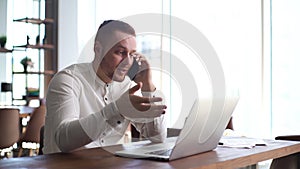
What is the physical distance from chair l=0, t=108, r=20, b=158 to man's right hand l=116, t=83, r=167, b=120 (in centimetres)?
329

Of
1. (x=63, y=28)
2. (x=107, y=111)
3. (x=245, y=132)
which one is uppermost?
(x=63, y=28)

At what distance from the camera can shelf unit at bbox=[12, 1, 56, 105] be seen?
22.1ft

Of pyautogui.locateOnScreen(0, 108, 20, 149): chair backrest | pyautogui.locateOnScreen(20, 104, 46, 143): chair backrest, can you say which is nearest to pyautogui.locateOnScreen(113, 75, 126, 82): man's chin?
pyautogui.locateOnScreen(0, 108, 20, 149): chair backrest

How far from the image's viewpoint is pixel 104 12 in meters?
6.86

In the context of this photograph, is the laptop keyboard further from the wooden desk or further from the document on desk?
the document on desk

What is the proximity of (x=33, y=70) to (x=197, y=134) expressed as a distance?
576cm

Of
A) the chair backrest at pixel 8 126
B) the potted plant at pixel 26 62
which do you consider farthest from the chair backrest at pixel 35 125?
the potted plant at pixel 26 62

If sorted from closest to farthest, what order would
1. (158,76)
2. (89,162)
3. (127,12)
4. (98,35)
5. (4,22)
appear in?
1. (89,162)
2. (98,35)
3. (158,76)
4. (127,12)
5. (4,22)

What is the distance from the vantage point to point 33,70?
6.82m

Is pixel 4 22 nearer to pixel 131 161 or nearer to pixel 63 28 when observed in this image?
pixel 63 28

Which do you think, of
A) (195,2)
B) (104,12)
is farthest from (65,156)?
(104,12)

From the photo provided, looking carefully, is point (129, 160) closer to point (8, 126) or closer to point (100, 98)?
point (100, 98)

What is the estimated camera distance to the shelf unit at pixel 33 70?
6.75 m

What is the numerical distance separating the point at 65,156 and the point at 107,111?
0.21 metres
